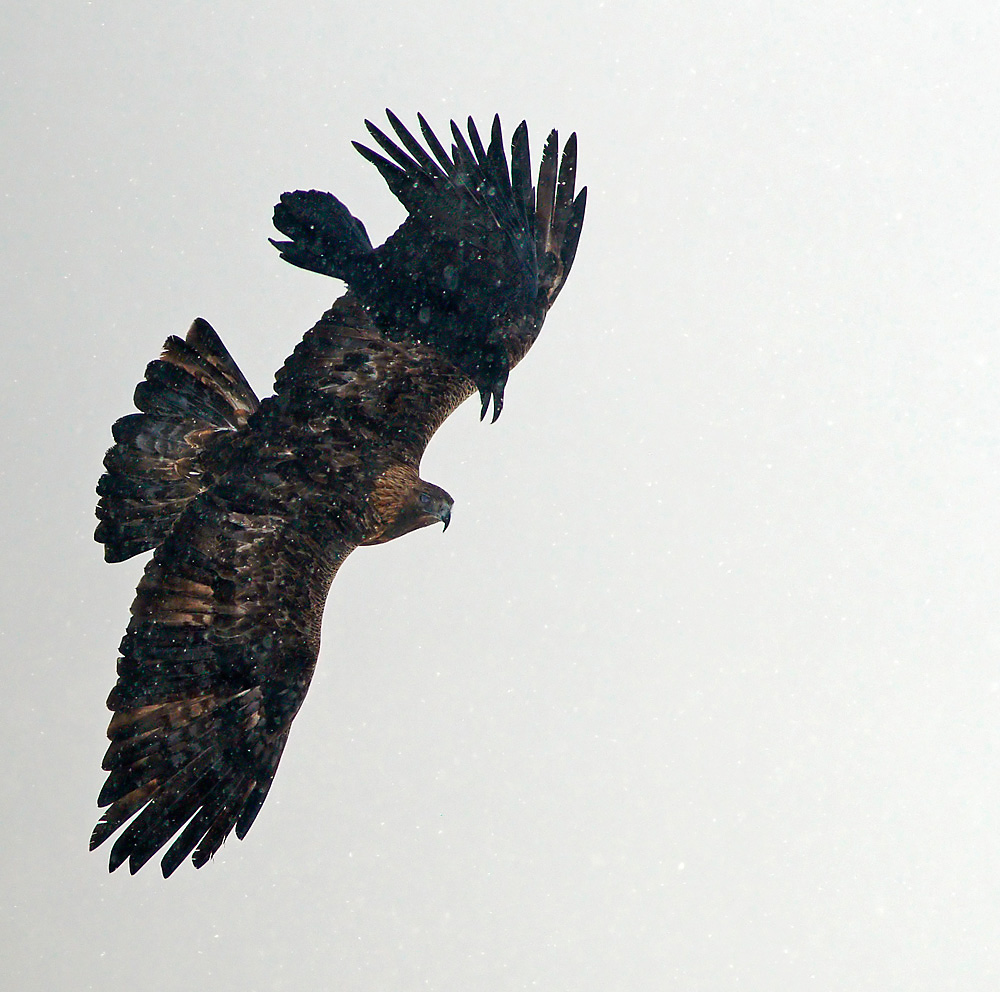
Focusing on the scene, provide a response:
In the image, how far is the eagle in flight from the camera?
5.34 metres

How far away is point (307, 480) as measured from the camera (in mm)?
5645

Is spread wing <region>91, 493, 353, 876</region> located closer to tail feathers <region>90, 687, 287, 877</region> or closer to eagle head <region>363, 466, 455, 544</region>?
tail feathers <region>90, 687, 287, 877</region>

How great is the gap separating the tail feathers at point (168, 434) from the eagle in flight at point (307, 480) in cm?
20

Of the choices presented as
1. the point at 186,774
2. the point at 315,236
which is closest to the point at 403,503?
the point at 315,236

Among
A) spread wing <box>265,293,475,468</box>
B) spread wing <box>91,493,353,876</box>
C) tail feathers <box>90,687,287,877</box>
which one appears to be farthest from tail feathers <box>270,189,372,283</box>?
tail feathers <box>90,687,287,877</box>

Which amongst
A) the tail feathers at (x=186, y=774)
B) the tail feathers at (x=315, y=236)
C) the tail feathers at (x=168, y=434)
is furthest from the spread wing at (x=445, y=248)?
the tail feathers at (x=186, y=774)

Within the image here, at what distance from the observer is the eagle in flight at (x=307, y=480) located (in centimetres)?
534

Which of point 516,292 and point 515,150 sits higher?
point 515,150

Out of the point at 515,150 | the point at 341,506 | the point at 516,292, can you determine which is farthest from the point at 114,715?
the point at 515,150

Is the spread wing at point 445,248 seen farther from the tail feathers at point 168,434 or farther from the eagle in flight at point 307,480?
the tail feathers at point 168,434

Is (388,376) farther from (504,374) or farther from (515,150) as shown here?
(515,150)

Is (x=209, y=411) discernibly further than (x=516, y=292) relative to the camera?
Yes

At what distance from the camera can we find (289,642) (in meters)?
5.40

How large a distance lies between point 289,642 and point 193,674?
0.46 m
